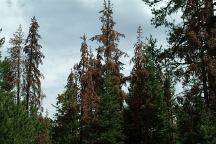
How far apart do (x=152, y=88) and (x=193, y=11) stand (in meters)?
16.9

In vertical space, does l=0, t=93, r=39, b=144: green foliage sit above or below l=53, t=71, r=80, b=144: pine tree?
below

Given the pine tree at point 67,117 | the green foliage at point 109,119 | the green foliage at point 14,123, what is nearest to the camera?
the green foliage at point 14,123

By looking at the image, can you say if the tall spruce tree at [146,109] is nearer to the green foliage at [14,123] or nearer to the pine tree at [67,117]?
the pine tree at [67,117]

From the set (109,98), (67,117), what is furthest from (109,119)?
(67,117)

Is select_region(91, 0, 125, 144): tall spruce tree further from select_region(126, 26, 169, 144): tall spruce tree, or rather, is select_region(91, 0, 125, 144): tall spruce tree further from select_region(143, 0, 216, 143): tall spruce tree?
select_region(143, 0, 216, 143): tall spruce tree

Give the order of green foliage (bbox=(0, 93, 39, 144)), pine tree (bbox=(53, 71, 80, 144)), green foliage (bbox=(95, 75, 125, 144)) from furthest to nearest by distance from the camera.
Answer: pine tree (bbox=(53, 71, 80, 144))
green foliage (bbox=(95, 75, 125, 144))
green foliage (bbox=(0, 93, 39, 144))

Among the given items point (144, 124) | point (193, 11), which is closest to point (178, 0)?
point (193, 11)

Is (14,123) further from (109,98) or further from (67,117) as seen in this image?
(67,117)

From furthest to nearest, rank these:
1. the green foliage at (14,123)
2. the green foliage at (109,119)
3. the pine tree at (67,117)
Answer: the pine tree at (67,117) < the green foliage at (109,119) < the green foliage at (14,123)

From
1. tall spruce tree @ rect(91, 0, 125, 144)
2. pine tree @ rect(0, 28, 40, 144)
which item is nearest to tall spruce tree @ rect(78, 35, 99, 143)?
tall spruce tree @ rect(91, 0, 125, 144)

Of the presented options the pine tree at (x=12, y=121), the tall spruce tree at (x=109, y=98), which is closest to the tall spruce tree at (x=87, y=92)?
the tall spruce tree at (x=109, y=98)

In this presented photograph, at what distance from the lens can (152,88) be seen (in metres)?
42.0

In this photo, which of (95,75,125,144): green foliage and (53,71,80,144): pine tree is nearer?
(95,75,125,144): green foliage

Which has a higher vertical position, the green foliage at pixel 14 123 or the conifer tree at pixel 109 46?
the conifer tree at pixel 109 46
